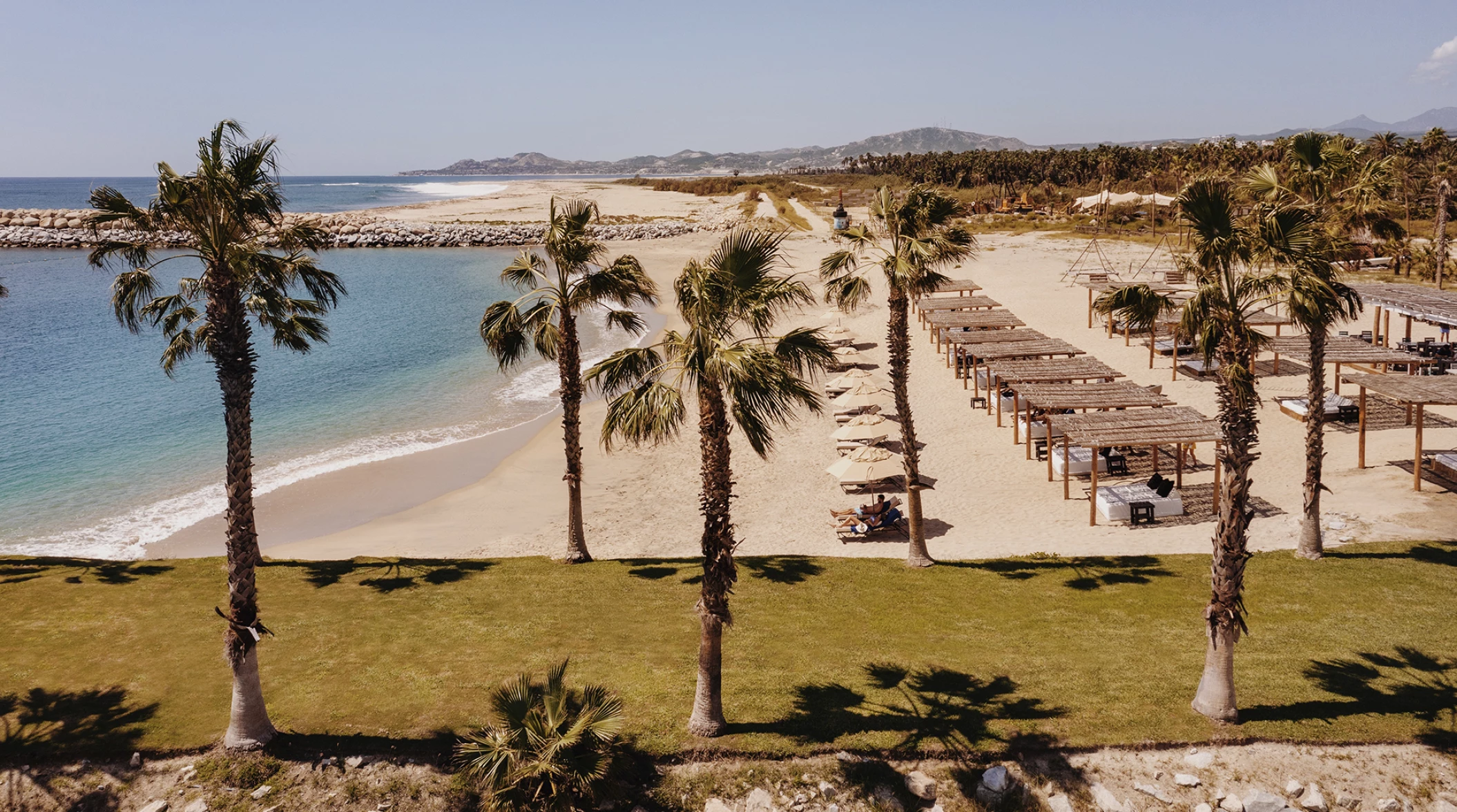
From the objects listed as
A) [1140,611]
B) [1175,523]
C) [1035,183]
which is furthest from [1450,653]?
[1035,183]

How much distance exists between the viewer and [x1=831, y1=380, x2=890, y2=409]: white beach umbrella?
28.3 m

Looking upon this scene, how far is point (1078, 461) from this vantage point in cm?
2361

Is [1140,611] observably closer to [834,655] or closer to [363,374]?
[834,655]

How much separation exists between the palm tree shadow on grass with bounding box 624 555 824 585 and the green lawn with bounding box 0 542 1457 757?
3.1 inches

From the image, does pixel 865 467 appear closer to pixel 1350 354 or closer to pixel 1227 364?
pixel 1227 364

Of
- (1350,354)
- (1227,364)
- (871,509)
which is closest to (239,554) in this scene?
(1227,364)

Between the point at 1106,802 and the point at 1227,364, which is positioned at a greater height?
the point at 1227,364

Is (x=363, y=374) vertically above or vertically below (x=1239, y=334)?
below

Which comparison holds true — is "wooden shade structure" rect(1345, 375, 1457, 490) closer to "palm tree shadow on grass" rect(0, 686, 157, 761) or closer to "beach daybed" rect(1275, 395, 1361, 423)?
"beach daybed" rect(1275, 395, 1361, 423)

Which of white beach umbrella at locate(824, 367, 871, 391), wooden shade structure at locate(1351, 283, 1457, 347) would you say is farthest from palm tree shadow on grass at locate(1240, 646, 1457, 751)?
wooden shade structure at locate(1351, 283, 1457, 347)

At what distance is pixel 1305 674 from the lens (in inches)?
473

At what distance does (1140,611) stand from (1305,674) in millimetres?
2812

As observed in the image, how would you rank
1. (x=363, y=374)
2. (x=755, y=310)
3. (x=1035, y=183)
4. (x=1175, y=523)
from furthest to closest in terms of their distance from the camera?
(x=1035, y=183) → (x=363, y=374) → (x=1175, y=523) → (x=755, y=310)

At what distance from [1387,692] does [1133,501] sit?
350 inches
